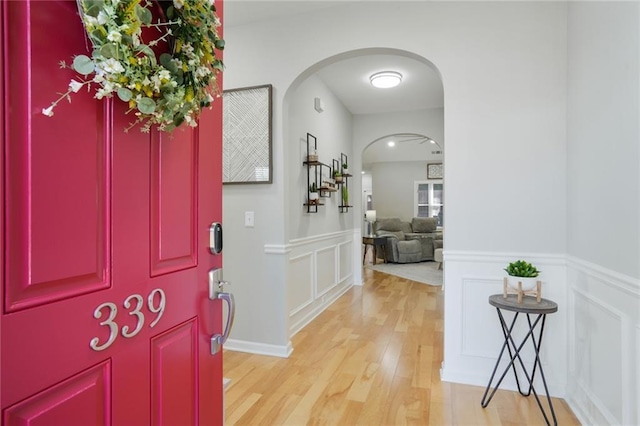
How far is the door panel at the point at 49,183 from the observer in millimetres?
644

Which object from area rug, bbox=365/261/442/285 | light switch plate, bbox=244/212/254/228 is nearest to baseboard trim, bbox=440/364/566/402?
light switch plate, bbox=244/212/254/228

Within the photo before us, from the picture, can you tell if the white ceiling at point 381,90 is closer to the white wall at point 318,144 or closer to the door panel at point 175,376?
the white wall at point 318,144

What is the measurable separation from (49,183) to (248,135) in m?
2.32

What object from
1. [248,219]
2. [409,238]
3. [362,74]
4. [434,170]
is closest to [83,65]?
[248,219]

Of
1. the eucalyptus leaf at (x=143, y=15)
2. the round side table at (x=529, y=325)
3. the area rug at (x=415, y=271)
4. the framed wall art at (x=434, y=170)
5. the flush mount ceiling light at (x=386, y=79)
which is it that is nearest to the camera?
the eucalyptus leaf at (x=143, y=15)

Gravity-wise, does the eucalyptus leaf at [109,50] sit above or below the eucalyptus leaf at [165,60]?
below

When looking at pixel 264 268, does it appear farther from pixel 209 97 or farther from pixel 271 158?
pixel 209 97

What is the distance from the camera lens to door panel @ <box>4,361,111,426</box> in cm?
67

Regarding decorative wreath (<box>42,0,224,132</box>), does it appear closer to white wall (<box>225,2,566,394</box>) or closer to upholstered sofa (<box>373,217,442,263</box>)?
white wall (<box>225,2,566,394</box>)

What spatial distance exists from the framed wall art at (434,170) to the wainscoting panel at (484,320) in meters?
8.43

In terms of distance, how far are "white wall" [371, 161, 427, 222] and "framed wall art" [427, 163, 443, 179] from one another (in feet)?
0.40

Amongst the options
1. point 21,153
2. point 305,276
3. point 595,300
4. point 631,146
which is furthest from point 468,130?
point 21,153

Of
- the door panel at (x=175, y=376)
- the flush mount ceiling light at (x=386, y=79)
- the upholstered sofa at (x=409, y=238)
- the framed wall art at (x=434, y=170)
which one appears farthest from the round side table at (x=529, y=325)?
the framed wall art at (x=434, y=170)

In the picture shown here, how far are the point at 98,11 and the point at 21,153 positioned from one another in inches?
12.2
